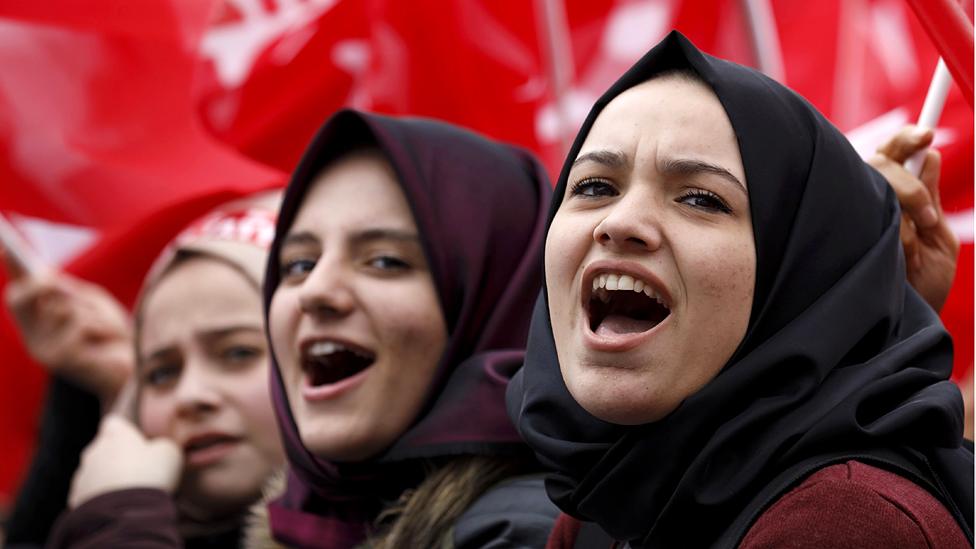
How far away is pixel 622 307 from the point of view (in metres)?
2.07

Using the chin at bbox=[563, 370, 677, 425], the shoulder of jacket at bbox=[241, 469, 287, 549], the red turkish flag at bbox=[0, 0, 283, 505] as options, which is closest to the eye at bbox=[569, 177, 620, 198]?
the chin at bbox=[563, 370, 677, 425]

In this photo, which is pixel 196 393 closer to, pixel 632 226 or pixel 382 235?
pixel 382 235

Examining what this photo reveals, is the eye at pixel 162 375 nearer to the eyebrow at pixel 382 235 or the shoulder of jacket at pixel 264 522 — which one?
the shoulder of jacket at pixel 264 522

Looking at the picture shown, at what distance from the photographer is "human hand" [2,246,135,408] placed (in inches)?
170

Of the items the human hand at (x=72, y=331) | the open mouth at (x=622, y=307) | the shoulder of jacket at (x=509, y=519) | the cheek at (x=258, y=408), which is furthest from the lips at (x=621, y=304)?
the human hand at (x=72, y=331)

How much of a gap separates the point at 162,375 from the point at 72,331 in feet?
2.76

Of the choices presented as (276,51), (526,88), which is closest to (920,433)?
(526,88)

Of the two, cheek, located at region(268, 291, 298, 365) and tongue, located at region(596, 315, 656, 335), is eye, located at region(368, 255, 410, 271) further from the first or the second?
tongue, located at region(596, 315, 656, 335)

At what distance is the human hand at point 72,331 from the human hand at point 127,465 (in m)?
0.77

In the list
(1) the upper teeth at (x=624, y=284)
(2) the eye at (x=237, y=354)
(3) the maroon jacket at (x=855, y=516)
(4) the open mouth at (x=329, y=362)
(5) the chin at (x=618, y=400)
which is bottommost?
(2) the eye at (x=237, y=354)

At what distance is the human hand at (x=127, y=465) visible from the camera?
3.36m

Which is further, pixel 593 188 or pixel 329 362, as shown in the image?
pixel 329 362

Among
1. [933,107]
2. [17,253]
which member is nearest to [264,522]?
[933,107]

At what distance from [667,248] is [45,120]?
11.0ft
